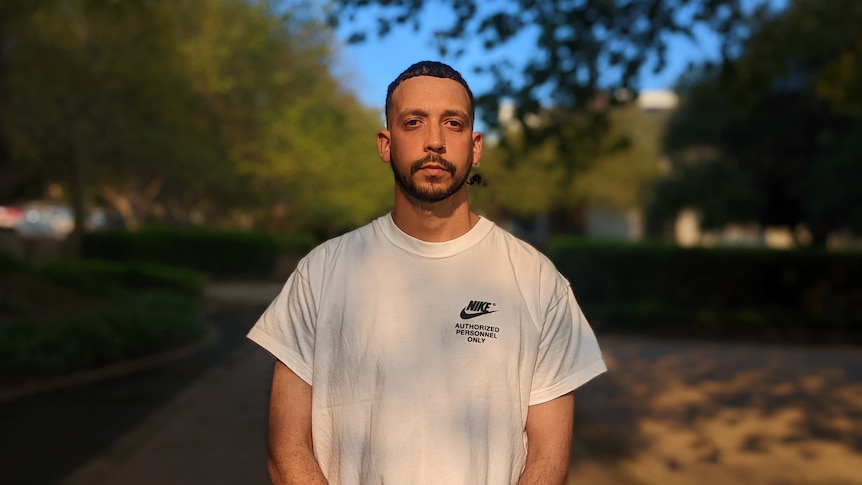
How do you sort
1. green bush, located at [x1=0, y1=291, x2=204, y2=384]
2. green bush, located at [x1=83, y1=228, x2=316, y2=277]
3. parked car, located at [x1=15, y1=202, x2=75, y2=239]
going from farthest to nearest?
parked car, located at [x1=15, y1=202, x2=75, y2=239] < green bush, located at [x1=83, y1=228, x2=316, y2=277] < green bush, located at [x1=0, y1=291, x2=204, y2=384]

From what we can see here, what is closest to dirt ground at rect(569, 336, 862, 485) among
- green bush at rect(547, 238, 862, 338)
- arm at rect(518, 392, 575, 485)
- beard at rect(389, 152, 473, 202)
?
green bush at rect(547, 238, 862, 338)

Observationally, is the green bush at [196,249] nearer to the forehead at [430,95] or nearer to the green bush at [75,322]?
the green bush at [75,322]

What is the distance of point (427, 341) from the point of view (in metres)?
2.30

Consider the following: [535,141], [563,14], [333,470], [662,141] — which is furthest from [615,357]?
[662,141]

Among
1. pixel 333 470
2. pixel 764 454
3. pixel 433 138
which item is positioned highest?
pixel 433 138

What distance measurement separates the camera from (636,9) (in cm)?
1145

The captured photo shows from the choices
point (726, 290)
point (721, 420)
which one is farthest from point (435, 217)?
point (726, 290)

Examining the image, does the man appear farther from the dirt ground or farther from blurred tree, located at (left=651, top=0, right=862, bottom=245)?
blurred tree, located at (left=651, top=0, right=862, bottom=245)

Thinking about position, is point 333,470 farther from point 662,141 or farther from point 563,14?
point 662,141

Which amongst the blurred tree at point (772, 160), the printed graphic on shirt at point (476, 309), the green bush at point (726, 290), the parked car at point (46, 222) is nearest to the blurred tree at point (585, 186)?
the blurred tree at point (772, 160)

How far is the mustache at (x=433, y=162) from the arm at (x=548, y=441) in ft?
1.91

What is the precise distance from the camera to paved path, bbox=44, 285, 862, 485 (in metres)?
7.97

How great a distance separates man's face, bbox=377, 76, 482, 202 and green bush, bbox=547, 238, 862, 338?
741 inches

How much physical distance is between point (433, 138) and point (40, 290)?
49.6 feet
